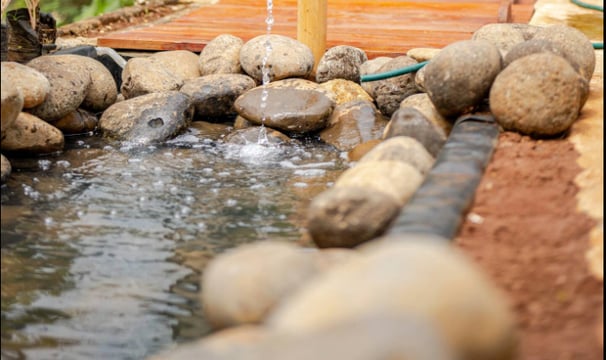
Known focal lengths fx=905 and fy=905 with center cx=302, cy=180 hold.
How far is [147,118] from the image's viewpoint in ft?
22.6

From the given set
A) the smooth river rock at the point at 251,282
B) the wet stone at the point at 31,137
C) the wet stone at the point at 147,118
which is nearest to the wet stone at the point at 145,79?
the wet stone at the point at 147,118

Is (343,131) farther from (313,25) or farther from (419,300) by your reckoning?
(419,300)

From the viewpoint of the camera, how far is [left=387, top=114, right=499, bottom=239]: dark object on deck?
3680 mm

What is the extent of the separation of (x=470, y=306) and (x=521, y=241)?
1.59 meters

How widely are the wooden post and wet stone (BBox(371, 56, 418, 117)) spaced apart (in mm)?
850

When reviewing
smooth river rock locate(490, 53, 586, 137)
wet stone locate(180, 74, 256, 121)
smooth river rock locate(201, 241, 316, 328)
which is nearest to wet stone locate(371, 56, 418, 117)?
wet stone locate(180, 74, 256, 121)

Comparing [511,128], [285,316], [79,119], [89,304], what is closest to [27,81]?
[79,119]

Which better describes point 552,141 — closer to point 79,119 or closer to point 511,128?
point 511,128

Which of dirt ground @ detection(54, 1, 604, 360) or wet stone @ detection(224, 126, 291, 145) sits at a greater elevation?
dirt ground @ detection(54, 1, 604, 360)

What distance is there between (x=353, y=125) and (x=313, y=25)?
1.29 metres

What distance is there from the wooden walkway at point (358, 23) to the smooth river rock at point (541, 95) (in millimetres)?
2679

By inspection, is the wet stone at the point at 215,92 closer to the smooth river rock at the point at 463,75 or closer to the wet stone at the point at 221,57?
the wet stone at the point at 221,57

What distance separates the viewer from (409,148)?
16.1 ft

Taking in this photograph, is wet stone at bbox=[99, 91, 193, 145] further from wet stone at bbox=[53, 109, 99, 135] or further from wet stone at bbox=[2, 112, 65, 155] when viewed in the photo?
wet stone at bbox=[2, 112, 65, 155]
